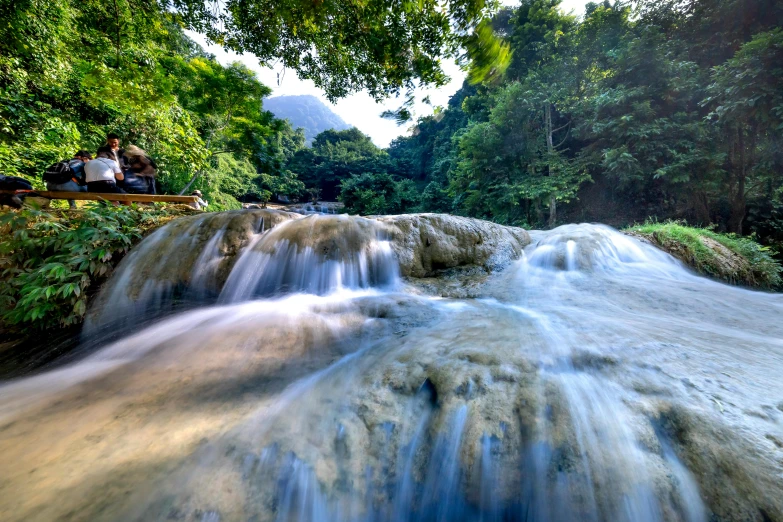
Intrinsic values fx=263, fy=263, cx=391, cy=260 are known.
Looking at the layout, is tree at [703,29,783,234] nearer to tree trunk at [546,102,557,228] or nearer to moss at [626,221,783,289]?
moss at [626,221,783,289]

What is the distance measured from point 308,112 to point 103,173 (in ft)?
614

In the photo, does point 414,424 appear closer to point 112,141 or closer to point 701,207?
point 112,141

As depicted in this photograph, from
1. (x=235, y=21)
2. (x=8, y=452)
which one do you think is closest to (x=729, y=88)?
(x=235, y=21)

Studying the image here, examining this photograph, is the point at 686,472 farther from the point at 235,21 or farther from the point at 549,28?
the point at 549,28

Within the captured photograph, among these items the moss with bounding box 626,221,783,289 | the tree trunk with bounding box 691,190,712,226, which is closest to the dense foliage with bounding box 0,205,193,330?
the moss with bounding box 626,221,783,289

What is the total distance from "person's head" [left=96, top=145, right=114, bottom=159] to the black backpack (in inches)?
21.4

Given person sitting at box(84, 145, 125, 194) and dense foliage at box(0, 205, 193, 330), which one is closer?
dense foliage at box(0, 205, 193, 330)

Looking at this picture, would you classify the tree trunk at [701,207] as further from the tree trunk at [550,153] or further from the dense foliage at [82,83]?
the dense foliage at [82,83]

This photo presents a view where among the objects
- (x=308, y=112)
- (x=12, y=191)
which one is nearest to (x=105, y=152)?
(x=12, y=191)

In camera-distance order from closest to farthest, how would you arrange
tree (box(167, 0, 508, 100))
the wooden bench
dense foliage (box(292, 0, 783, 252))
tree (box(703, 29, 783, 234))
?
tree (box(167, 0, 508, 100)), the wooden bench, tree (box(703, 29, 783, 234)), dense foliage (box(292, 0, 783, 252))

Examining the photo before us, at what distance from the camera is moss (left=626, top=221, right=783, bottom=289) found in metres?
4.97

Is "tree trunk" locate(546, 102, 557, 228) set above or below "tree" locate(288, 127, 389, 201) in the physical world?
below

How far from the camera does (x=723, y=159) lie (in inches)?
312

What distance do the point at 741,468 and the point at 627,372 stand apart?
19.7 inches
